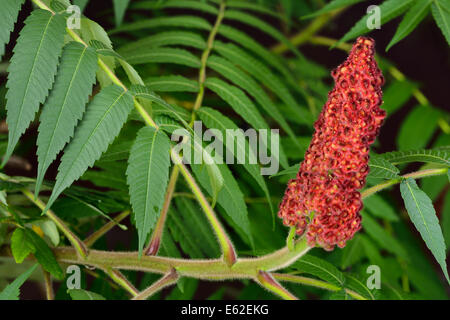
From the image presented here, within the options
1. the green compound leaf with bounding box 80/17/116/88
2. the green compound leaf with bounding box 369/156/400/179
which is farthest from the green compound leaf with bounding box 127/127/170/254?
the green compound leaf with bounding box 369/156/400/179

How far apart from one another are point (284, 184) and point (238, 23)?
108cm

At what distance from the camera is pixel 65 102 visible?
0.61 meters

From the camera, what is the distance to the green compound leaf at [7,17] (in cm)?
62

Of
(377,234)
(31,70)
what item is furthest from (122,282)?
(377,234)

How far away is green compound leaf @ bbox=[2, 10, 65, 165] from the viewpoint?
0.59 meters

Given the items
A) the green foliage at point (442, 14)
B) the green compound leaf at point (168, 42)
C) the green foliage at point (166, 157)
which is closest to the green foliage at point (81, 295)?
the green foliage at point (166, 157)

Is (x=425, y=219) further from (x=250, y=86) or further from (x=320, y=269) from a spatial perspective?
(x=250, y=86)

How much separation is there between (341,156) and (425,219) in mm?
118

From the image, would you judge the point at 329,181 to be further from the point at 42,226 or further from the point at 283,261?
the point at 42,226

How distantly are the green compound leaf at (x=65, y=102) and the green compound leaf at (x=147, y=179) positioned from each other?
0.07m

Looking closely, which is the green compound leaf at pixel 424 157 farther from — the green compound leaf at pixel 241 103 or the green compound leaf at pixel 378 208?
the green compound leaf at pixel 378 208

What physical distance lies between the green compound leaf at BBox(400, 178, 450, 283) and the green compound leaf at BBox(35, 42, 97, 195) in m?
0.35

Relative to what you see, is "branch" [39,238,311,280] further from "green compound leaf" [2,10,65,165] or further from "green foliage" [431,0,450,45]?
"green foliage" [431,0,450,45]
